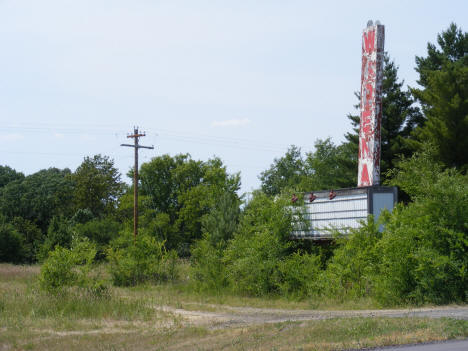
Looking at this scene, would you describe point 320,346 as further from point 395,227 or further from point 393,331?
point 395,227

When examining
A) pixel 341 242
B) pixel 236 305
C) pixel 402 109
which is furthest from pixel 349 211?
pixel 402 109

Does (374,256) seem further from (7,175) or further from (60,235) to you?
(7,175)

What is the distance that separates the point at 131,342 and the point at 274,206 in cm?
1140

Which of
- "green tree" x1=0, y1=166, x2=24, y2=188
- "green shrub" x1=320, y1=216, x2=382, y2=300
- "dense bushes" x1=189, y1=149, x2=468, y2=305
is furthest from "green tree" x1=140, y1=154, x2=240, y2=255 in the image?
"green shrub" x1=320, y1=216, x2=382, y2=300

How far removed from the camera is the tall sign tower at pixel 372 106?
2516 centimetres

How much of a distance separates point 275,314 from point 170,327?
3.50 meters

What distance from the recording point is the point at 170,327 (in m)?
18.1

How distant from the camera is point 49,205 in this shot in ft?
247

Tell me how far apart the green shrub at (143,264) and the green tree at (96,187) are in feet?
134

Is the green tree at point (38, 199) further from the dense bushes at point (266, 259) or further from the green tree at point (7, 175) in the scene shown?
the dense bushes at point (266, 259)

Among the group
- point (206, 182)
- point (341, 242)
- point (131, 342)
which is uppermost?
point (206, 182)

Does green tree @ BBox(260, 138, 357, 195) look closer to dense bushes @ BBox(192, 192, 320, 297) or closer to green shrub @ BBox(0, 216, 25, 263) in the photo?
dense bushes @ BBox(192, 192, 320, 297)

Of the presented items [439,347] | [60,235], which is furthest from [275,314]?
[60,235]

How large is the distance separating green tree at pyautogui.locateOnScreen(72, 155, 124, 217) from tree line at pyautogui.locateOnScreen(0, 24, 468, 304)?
0.15 meters
